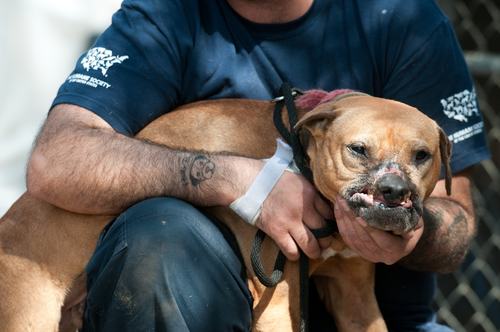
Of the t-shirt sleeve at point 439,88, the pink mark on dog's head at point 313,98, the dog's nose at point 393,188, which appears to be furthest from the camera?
the t-shirt sleeve at point 439,88

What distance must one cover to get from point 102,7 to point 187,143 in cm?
138

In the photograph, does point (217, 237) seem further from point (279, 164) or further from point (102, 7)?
point (102, 7)

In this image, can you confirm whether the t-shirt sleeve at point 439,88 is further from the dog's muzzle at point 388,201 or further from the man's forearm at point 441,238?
the dog's muzzle at point 388,201

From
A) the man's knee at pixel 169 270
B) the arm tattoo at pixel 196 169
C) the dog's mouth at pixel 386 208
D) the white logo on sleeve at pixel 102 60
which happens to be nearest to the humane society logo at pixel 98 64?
the white logo on sleeve at pixel 102 60

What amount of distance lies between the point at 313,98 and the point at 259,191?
1.14 ft

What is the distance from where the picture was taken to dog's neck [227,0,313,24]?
332cm

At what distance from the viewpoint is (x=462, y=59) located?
3369 mm

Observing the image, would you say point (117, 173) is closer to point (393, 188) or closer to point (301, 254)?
point (301, 254)

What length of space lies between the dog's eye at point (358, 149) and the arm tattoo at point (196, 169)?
44cm

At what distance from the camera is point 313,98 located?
3.10 meters

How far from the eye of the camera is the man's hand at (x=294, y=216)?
2.91m

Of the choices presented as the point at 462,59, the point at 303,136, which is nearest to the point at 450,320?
the point at 462,59

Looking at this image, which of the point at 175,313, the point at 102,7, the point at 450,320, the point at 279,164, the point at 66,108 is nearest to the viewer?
the point at 175,313

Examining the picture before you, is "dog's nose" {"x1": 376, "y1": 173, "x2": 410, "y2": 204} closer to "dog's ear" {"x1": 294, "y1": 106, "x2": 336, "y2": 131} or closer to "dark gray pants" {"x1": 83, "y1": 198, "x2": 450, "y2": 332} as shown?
"dog's ear" {"x1": 294, "y1": 106, "x2": 336, "y2": 131}
